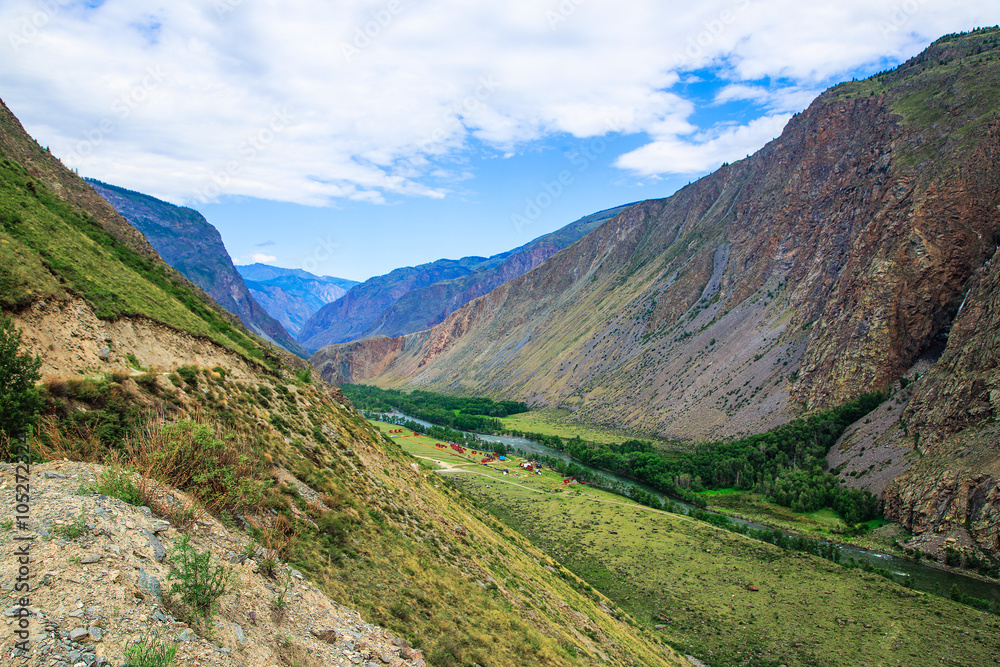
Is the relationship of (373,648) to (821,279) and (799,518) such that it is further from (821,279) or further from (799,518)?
(821,279)

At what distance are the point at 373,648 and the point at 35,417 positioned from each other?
6501 mm

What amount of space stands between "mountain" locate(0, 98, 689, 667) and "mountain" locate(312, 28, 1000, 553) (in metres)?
50.0

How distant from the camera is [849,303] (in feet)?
241

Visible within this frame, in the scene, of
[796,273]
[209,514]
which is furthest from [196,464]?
[796,273]

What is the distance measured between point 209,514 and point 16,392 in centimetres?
342

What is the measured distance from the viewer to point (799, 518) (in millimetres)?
55062

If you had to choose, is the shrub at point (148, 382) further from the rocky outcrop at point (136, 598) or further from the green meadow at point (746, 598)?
the green meadow at point (746, 598)

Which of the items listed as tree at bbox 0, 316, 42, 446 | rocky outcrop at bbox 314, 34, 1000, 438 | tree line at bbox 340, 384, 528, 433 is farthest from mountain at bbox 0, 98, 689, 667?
tree line at bbox 340, 384, 528, 433

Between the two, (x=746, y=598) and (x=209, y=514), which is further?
(x=746, y=598)

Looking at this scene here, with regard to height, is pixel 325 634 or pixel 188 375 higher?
pixel 188 375

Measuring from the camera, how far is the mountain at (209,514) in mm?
5574

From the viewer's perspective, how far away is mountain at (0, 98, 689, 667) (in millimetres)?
5574

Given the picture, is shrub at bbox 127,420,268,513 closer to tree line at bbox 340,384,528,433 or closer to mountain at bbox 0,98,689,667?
mountain at bbox 0,98,689,667

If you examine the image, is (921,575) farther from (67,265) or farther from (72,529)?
(67,265)
